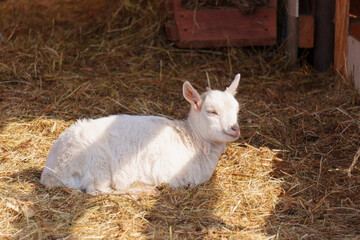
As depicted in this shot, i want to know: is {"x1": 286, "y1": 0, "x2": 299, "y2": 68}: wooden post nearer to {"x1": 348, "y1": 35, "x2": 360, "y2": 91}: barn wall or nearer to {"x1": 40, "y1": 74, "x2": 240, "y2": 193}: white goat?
{"x1": 348, "y1": 35, "x2": 360, "y2": 91}: barn wall

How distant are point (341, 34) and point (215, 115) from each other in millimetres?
3112

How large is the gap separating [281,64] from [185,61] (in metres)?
1.42

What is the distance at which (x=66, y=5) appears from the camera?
8.83 meters

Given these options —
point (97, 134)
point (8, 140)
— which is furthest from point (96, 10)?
point (97, 134)

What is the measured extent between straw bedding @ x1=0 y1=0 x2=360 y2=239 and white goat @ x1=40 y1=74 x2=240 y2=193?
0.56 feet

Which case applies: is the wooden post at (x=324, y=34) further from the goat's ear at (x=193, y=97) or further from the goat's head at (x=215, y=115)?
the goat's ear at (x=193, y=97)

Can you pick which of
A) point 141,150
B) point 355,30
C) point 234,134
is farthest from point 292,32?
point 141,150

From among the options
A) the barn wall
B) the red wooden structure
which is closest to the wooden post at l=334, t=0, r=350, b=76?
the barn wall

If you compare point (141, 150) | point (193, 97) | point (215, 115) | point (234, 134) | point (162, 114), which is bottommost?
point (162, 114)

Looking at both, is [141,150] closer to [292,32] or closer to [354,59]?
[354,59]

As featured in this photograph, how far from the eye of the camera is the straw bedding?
12.9 ft

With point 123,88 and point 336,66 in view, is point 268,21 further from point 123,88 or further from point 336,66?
point 123,88

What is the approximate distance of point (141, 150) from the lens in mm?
4535

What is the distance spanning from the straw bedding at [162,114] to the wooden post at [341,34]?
18 cm
